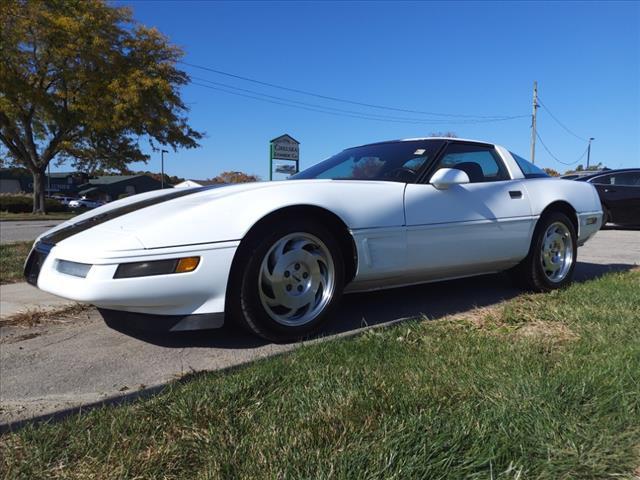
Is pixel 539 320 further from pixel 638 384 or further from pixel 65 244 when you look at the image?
pixel 65 244

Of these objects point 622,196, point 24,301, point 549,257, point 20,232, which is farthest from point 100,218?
point 622,196

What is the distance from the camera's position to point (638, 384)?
7.67 feet

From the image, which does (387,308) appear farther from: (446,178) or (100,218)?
(100,218)

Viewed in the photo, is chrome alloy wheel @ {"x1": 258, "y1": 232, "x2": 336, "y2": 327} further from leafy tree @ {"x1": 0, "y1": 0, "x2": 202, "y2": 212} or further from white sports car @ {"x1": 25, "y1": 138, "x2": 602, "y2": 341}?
leafy tree @ {"x1": 0, "y1": 0, "x2": 202, "y2": 212}

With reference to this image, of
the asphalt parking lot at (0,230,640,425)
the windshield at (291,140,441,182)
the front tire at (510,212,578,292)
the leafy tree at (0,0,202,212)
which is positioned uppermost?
the leafy tree at (0,0,202,212)

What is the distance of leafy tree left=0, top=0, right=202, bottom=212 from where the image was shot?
20.5 meters

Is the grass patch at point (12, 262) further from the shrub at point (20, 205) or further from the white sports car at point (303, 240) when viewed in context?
the shrub at point (20, 205)

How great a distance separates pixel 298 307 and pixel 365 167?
1330 millimetres

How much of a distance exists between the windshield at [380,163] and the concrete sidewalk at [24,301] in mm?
2196

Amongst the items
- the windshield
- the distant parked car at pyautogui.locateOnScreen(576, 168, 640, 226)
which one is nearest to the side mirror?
the windshield

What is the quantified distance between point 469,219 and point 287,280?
5.15ft

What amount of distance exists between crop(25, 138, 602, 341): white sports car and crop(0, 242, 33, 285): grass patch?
2.28m

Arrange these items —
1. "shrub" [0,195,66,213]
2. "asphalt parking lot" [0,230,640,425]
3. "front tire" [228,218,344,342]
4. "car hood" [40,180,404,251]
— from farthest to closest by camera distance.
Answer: "shrub" [0,195,66,213] < "front tire" [228,218,344,342] < "car hood" [40,180,404,251] < "asphalt parking lot" [0,230,640,425]

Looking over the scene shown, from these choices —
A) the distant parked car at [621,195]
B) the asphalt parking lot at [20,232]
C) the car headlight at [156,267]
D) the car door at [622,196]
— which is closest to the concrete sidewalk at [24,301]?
the car headlight at [156,267]
